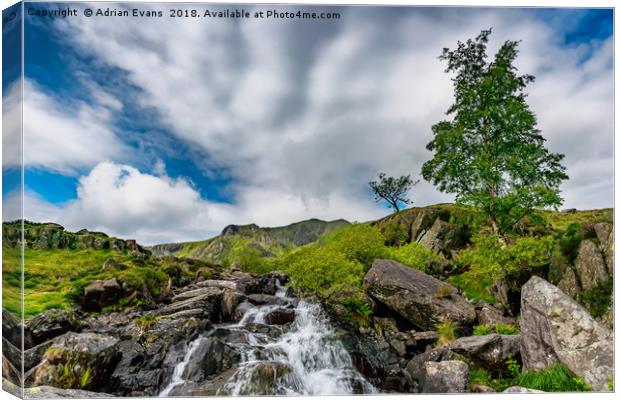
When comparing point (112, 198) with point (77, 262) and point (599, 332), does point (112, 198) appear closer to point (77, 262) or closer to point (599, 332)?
point (77, 262)

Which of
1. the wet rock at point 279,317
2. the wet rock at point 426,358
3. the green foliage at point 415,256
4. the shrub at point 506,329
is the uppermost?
the green foliage at point 415,256

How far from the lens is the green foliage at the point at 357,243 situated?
513 inches

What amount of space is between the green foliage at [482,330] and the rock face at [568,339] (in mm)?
1666

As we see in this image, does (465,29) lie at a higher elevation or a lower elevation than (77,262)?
higher

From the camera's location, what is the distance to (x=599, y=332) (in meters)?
6.21

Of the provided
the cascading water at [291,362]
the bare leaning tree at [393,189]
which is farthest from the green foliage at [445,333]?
the bare leaning tree at [393,189]

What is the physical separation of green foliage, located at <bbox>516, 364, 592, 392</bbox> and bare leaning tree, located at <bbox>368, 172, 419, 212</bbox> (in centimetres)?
478

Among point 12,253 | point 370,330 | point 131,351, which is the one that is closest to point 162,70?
point 12,253

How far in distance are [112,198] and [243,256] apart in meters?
19.3

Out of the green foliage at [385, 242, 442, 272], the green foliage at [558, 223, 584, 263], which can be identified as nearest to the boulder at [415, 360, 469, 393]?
the green foliage at [558, 223, 584, 263]

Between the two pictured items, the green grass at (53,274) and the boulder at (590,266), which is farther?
the boulder at (590,266)

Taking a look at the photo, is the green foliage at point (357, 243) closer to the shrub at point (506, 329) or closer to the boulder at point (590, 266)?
the shrub at point (506, 329)

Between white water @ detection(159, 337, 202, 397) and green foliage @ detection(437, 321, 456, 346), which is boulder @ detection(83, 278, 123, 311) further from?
green foliage @ detection(437, 321, 456, 346)

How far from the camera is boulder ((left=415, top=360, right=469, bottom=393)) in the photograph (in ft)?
23.1
